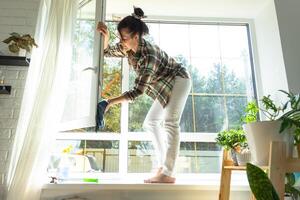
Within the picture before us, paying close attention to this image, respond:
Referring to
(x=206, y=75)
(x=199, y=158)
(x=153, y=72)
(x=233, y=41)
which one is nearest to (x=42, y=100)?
(x=153, y=72)

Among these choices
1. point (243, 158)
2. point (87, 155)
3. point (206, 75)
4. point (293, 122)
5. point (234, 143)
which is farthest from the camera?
point (206, 75)

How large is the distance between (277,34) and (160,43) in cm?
89

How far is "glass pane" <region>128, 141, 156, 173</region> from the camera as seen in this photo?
212 cm

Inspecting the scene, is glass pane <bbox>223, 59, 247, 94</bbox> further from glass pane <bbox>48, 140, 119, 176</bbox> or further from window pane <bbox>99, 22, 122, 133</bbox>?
glass pane <bbox>48, 140, 119, 176</bbox>

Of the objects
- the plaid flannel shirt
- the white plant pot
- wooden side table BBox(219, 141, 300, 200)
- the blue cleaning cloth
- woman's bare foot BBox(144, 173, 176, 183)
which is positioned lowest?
woman's bare foot BBox(144, 173, 176, 183)

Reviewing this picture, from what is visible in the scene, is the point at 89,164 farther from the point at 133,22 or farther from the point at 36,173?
the point at 133,22

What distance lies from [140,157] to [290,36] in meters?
1.41

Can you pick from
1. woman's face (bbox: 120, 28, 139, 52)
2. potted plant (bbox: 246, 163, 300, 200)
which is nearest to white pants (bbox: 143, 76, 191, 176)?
woman's face (bbox: 120, 28, 139, 52)

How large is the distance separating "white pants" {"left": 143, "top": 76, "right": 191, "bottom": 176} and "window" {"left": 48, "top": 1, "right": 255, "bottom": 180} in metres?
0.25

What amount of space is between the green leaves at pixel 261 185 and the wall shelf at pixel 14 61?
60.7 inches

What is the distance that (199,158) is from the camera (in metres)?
2.17

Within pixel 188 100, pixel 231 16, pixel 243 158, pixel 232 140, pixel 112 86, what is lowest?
pixel 243 158

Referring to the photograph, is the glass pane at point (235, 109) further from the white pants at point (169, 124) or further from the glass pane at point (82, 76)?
the glass pane at point (82, 76)

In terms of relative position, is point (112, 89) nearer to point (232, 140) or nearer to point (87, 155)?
point (87, 155)
